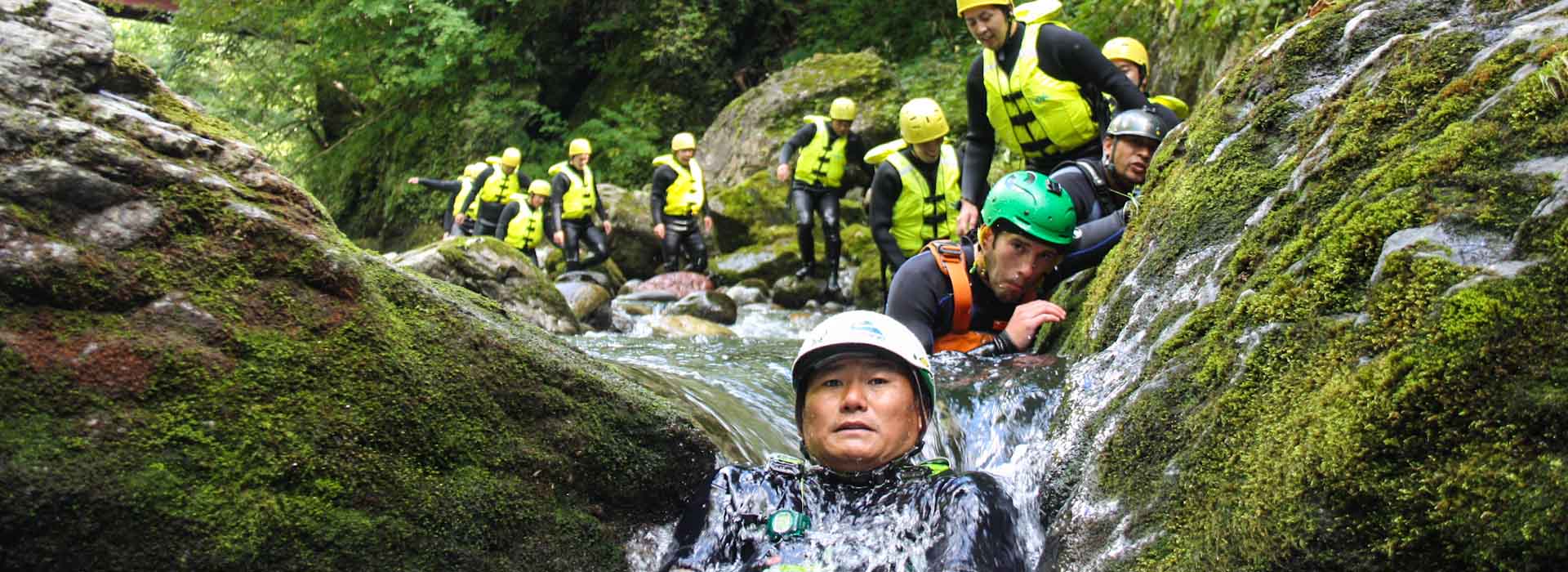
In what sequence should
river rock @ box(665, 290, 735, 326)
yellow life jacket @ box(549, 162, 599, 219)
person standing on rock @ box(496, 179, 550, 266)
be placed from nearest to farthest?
1. river rock @ box(665, 290, 735, 326)
2. yellow life jacket @ box(549, 162, 599, 219)
3. person standing on rock @ box(496, 179, 550, 266)

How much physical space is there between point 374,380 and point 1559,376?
231cm

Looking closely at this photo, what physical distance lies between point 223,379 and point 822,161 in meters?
11.2

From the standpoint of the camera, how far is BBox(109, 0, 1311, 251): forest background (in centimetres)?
2359

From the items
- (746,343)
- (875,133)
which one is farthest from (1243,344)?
(875,133)

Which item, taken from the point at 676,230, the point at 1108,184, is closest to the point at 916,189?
the point at 1108,184

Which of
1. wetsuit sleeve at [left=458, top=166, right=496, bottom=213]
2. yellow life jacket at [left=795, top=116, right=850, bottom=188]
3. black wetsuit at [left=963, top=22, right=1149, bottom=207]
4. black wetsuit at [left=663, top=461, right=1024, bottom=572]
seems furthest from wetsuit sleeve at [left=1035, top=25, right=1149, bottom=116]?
wetsuit sleeve at [left=458, top=166, right=496, bottom=213]

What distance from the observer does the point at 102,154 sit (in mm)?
2338

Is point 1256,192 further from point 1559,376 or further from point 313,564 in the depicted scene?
point 313,564

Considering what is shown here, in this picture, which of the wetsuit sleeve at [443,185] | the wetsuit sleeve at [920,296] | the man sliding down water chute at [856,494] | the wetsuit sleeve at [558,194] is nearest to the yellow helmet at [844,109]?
the wetsuit sleeve at [558,194]

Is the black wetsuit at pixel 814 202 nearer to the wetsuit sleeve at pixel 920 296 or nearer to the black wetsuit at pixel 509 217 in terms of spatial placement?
the black wetsuit at pixel 509 217

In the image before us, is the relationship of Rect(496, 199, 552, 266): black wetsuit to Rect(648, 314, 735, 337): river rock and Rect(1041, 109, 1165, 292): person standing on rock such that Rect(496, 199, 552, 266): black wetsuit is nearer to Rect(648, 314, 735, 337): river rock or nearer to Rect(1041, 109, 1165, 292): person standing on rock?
Rect(648, 314, 735, 337): river rock

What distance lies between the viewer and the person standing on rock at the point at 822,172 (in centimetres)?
1303

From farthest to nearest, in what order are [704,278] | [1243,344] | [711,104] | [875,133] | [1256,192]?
[711,104] → [875,133] → [704,278] → [1256,192] → [1243,344]

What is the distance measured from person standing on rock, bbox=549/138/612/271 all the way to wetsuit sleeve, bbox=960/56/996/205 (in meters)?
11.0
